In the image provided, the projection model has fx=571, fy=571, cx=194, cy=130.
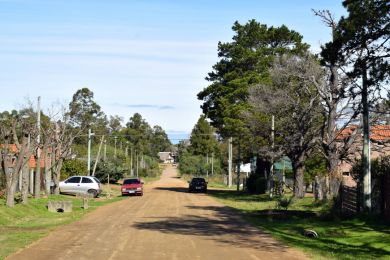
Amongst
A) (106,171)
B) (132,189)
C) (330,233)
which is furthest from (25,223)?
(106,171)

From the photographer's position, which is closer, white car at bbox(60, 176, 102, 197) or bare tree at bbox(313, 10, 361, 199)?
bare tree at bbox(313, 10, 361, 199)

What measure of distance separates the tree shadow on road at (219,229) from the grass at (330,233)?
22.1 inches

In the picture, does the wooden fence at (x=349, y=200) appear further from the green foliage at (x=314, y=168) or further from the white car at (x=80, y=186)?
the white car at (x=80, y=186)

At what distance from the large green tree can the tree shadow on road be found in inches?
935

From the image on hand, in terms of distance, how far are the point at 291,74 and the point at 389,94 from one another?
14.8m

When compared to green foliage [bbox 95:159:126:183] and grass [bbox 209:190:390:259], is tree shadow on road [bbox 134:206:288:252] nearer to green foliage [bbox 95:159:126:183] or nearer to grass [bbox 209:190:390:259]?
grass [bbox 209:190:390:259]

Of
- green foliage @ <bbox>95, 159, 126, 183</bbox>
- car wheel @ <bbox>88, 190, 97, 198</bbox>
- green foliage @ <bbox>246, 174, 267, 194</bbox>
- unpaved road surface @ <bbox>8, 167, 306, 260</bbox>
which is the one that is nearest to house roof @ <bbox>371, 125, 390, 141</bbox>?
unpaved road surface @ <bbox>8, 167, 306, 260</bbox>

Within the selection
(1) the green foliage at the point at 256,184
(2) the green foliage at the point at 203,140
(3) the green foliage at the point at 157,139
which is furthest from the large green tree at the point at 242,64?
(3) the green foliage at the point at 157,139

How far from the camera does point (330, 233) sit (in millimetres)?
18375

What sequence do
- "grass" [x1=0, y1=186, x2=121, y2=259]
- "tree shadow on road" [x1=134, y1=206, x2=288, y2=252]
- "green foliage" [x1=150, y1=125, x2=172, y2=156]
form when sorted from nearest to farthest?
"grass" [x1=0, y1=186, x2=121, y2=259]
"tree shadow on road" [x1=134, y1=206, x2=288, y2=252]
"green foliage" [x1=150, y1=125, x2=172, y2=156]

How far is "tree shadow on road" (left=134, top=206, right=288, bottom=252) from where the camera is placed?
15.9 metres

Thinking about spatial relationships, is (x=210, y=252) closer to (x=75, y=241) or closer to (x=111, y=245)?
(x=111, y=245)

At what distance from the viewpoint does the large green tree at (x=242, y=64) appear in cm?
4941

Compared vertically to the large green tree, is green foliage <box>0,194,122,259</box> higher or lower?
lower
